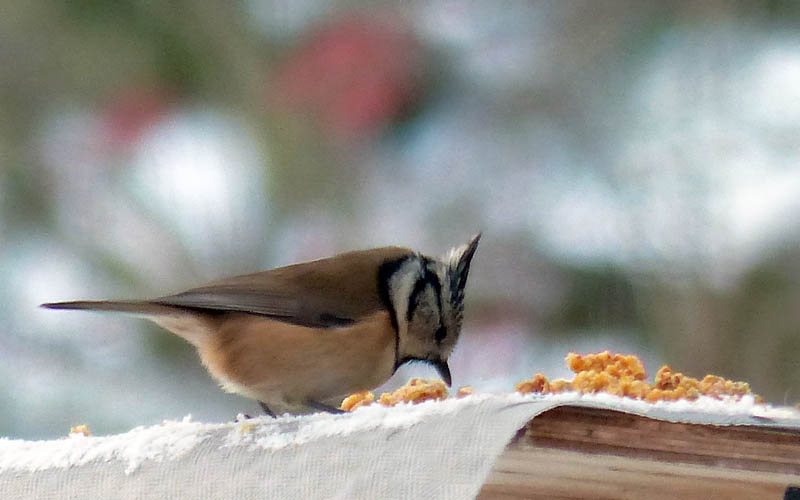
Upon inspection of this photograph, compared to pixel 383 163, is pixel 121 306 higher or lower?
lower

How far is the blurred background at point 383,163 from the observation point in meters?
2.38

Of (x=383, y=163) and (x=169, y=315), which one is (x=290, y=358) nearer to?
(x=169, y=315)

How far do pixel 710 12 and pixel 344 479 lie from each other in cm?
185

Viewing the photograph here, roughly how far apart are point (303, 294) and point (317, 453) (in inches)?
24.6

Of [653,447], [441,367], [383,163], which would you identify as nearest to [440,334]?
[441,367]

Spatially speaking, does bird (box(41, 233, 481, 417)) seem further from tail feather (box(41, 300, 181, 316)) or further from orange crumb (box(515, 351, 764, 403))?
orange crumb (box(515, 351, 764, 403))

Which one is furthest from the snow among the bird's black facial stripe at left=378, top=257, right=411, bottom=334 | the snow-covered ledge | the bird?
the bird's black facial stripe at left=378, top=257, right=411, bottom=334

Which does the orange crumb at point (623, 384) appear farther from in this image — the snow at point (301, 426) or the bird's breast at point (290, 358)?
the bird's breast at point (290, 358)

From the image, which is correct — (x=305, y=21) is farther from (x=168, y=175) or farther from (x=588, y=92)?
(x=588, y=92)

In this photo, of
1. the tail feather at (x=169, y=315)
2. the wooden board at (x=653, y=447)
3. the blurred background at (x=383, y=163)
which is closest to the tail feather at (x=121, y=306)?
the tail feather at (x=169, y=315)

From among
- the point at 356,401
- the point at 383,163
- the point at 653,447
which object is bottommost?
the point at 653,447

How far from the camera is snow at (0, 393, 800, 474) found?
0.84 m

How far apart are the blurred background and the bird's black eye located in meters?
0.68

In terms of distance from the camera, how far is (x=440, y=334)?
165 centimetres
